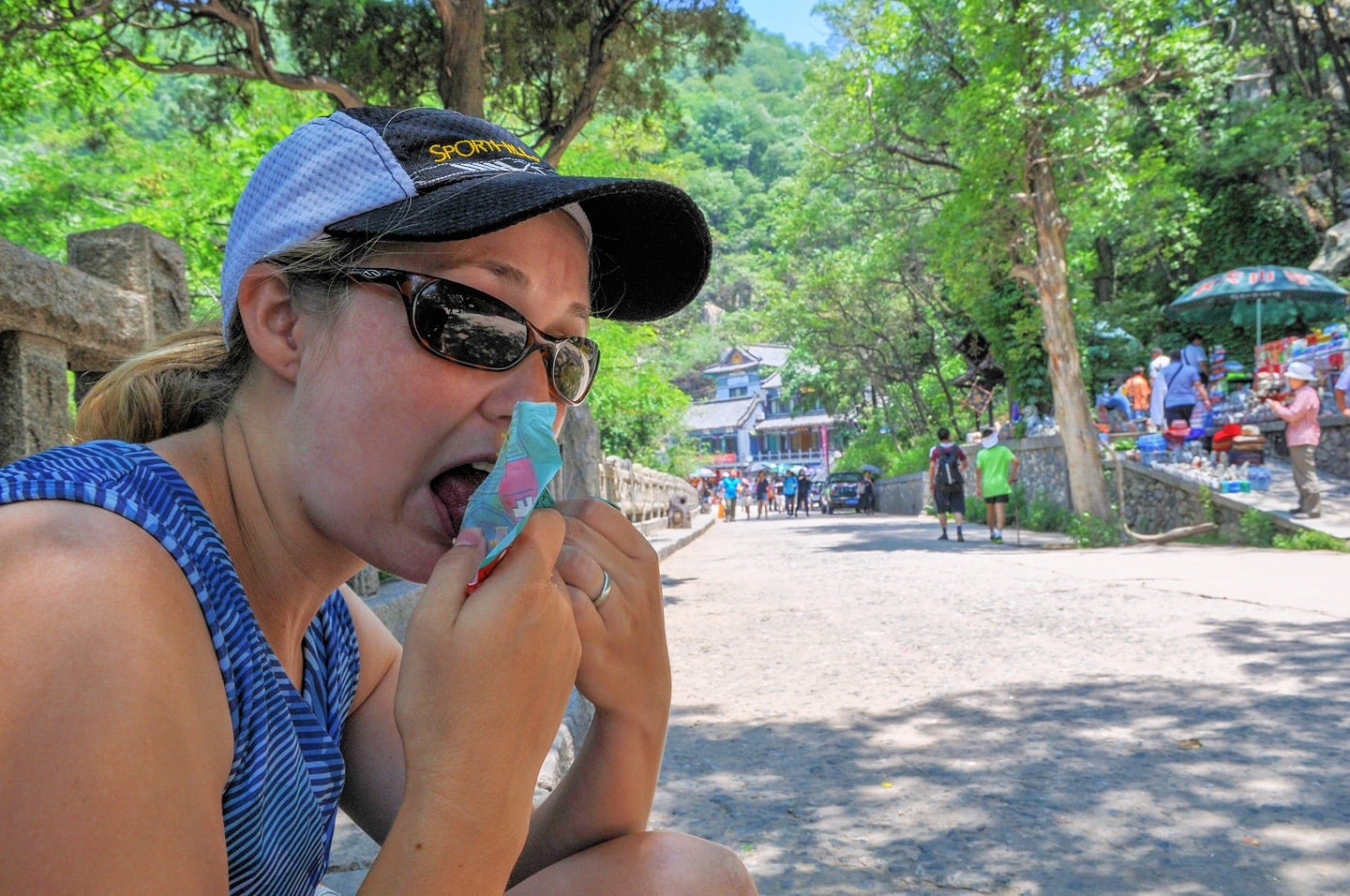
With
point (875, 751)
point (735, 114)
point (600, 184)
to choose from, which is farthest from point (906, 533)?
point (735, 114)

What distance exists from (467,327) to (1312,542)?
485 inches

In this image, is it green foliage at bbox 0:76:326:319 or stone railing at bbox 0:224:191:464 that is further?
green foliage at bbox 0:76:326:319

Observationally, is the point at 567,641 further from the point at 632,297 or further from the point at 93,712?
the point at 632,297

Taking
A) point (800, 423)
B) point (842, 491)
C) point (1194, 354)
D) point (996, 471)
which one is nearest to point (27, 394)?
point (996, 471)

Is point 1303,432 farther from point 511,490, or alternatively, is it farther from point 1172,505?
point 511,490

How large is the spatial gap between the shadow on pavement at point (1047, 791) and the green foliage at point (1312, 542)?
6.57m

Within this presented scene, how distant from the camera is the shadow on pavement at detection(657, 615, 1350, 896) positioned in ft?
9.80

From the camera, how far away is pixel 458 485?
4.53ft

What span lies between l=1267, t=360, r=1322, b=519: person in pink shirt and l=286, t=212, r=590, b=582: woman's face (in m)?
11.9

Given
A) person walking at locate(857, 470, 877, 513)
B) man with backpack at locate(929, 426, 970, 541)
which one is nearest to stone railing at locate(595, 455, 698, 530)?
man with backpack at locate(929, 426, 970, 541)

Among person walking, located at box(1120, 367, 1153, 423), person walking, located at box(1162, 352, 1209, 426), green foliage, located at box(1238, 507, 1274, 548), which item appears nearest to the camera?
green foliage, located at box(1238, 507, 1274, 548)

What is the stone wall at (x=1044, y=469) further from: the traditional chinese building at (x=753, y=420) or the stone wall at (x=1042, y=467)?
the traditional chinese building at (x=753, y=420)

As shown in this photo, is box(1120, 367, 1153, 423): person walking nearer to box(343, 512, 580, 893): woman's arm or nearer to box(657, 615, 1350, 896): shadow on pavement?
box(657, 615, 1350, 896): shadow on pavement

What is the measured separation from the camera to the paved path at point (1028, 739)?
3074 millimetres
